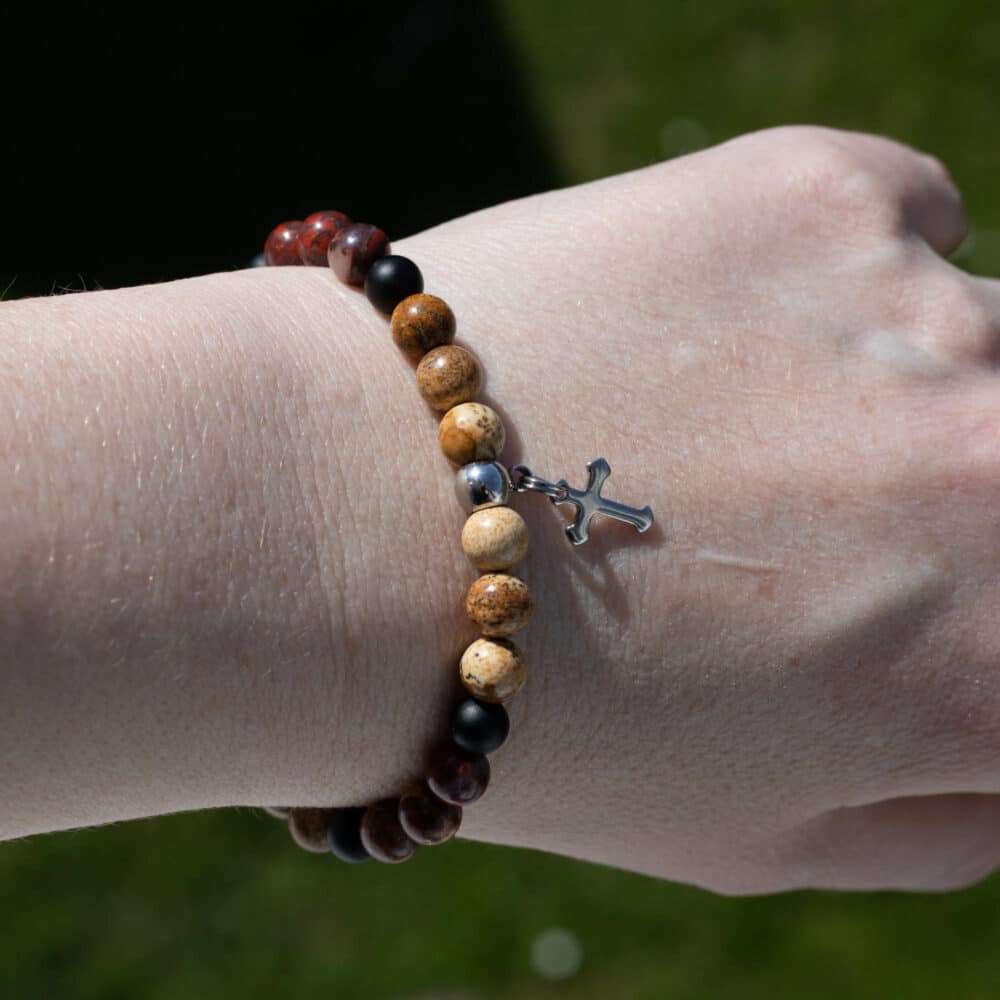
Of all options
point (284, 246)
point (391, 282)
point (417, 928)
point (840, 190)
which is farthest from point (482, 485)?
point (417, 928)

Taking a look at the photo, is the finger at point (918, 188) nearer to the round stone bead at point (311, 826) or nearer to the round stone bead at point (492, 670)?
the round stone bead at point (492, 670)

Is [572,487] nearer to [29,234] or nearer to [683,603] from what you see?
[683,603]

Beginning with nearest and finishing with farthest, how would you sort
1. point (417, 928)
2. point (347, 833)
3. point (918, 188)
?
1. point (347, 833)
2. point (918, 188)
3. point (417, 928)

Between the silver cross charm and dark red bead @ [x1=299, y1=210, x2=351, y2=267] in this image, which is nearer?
the silver cross charm

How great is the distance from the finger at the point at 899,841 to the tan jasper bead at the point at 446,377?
28.9 inches

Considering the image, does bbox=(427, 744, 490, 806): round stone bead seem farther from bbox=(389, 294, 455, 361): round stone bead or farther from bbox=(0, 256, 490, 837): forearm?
bbox=(389, 294, 455, 361): round stone bead

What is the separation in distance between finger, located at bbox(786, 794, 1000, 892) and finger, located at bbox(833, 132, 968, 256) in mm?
761

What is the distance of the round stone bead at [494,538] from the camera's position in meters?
1.17

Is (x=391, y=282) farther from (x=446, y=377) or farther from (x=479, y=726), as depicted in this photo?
(x=479, y=726)

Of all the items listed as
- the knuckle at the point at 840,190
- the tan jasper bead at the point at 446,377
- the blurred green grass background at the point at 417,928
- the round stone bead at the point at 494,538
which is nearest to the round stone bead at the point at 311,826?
the round stone bead at the point at 494,538

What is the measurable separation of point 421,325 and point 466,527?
8.6 inches

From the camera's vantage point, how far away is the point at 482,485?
119cm

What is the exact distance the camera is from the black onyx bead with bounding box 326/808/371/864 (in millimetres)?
1325

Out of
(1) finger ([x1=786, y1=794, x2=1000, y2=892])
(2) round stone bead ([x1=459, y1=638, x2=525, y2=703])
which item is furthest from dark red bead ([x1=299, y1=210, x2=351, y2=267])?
(1) finger ([x1=786, y1=794, x2=1000, y2=892])
